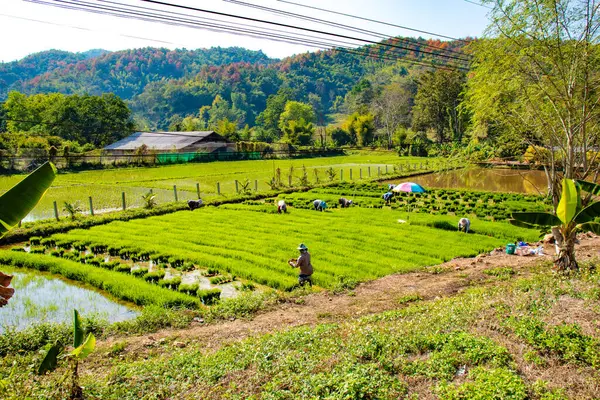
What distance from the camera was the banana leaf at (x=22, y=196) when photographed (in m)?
4.54

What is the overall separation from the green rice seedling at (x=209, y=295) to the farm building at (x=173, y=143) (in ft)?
133

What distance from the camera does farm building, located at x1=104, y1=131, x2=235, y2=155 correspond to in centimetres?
4828

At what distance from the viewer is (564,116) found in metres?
11.8

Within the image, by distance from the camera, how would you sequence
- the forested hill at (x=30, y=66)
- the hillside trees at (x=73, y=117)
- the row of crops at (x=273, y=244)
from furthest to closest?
the forested hill at (x=30, y=66), the hillside trees at (x=73, y=117), the row of crops at (x=273, y=244)

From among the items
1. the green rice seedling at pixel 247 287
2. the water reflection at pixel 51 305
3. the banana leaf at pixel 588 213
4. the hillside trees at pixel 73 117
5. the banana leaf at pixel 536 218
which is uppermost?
the hillside trees at pixel 73 117

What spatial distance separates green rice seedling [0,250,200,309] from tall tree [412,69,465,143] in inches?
1962

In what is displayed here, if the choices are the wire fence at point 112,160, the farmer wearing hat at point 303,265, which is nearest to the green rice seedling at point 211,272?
the farmer wearing hat at point 303,265

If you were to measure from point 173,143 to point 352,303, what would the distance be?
45268 mm

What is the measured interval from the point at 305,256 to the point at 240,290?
6.14 feet

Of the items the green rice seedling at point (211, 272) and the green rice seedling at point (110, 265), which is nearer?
the green rice seedling at point (211, 272)

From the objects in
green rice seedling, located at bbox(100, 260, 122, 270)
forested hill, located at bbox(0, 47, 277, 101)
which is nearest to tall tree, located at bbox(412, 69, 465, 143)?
green rice seedling, located at bbox(100, 260, 122, 270)

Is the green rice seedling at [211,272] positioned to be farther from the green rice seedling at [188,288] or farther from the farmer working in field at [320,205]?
the farmer working in field at [320,205]

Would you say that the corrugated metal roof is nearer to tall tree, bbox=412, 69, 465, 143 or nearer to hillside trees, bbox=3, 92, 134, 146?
hillside trees, bbox=3, 92, 134, 146

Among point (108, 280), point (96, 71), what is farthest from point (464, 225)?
point (96, 71)
